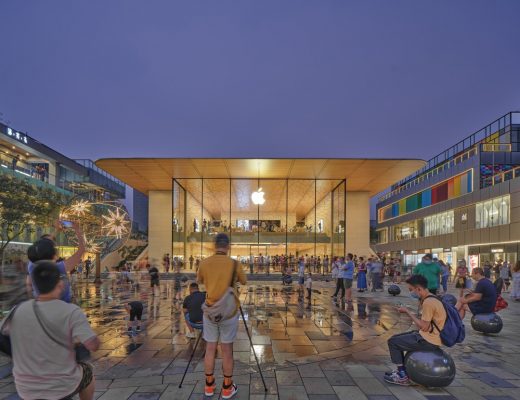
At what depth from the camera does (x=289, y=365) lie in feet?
19.5

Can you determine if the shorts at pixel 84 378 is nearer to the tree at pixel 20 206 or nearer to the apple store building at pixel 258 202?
the apple store building at pixel 258 202

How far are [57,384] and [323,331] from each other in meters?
6.68

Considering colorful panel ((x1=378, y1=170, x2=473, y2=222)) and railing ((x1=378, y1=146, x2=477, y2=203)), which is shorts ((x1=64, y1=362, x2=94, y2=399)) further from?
railing ((x1=378, y1=146, x2=477, y2=203))

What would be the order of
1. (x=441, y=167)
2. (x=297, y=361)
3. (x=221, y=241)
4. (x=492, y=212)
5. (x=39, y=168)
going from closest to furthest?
(x=221, y=241) → (x=297, y=361) → (x=492, y=212) → (x=441, y=167) → (x=39, y=168)

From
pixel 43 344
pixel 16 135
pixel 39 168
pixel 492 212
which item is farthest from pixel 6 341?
pixel 39 168

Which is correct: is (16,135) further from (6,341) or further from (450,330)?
(450,330)

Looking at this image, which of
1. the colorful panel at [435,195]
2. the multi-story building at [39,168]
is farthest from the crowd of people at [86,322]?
the colorful panel at [435,195]

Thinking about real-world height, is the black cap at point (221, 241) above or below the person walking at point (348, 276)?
above

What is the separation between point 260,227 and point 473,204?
2126 centimetres

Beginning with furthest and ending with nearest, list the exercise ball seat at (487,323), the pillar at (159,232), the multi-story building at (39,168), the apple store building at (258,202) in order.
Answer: the multi-story building at (39,168) < the pillar at (159,232) < the apple store building at (258,202) < the exercise ball seat at (487,323)

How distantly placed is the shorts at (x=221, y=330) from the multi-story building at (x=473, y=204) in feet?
111

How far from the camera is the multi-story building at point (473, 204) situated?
110 ft

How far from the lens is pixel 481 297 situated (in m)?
8.17

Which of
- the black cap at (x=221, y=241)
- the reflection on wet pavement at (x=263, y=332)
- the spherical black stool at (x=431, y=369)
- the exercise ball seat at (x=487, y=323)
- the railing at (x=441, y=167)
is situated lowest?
the reflection on wet pavement at (x=263, y=332)
